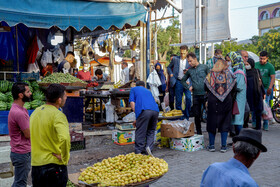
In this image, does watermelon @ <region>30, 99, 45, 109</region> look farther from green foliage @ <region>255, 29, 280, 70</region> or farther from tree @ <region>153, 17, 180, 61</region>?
tree @ <region>153, 17, 180, 61</region>

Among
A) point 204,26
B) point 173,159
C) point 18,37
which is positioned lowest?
point 173,159

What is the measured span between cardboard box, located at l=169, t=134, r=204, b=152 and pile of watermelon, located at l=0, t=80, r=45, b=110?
416 centimetres

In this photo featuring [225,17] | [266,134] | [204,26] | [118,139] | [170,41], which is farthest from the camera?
[170,41]

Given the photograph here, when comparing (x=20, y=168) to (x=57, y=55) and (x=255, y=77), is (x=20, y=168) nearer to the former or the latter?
(x=255, y=77)

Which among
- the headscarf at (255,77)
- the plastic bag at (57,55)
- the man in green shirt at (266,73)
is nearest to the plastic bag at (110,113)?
the plastic bag at (57,55)

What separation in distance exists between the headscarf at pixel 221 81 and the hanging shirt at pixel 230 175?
4610 mm

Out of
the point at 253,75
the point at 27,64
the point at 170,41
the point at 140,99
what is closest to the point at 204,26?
the point at 253,75

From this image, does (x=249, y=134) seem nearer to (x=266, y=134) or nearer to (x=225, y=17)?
(x=266, y=134)

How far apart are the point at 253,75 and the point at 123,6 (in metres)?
4.46

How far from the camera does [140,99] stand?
634 cm

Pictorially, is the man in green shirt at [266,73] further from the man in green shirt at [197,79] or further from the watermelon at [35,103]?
the watermelon at [35,103]

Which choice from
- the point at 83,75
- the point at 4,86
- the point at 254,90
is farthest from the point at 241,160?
the point at 83,75

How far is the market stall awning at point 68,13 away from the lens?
24.1 ft

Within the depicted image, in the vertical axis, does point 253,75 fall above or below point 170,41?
below
